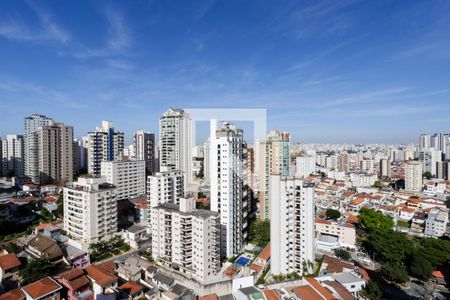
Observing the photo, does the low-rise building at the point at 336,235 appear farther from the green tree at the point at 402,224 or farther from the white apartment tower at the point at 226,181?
the green tree at the point at 402,224

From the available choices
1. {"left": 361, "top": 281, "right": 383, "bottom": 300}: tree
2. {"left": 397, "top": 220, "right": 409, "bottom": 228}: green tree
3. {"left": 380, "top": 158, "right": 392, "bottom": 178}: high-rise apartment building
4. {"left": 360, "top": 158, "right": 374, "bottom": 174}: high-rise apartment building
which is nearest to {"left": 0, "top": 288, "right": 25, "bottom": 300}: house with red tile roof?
{"left": 361, "top": 281, "right": 383, "bottom": 300}: tree

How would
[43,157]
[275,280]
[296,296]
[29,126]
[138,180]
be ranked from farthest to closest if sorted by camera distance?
[29,126], [43,157], [138,180], [275,280], [296,296]

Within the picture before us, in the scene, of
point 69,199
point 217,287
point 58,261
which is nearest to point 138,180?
point 69,199

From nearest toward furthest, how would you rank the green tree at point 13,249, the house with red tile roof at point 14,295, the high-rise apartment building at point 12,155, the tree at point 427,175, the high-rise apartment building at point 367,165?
the house with red tile roof at point 14,295 → the green tree at point 13,249 → the high-rise apartment building at point 12,155 → the tree at point 427,175 → the high-rise apartment building at point 367,165

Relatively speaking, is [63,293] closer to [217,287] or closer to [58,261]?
[58,261]

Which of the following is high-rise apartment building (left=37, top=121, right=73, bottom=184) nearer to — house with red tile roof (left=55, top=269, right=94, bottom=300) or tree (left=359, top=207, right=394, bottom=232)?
house with red tile roof (left=55, top=269, right=94, bottom=300)

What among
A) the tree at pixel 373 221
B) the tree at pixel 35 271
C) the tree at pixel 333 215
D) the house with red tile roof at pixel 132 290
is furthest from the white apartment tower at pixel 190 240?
the tree at pixel 333 215
